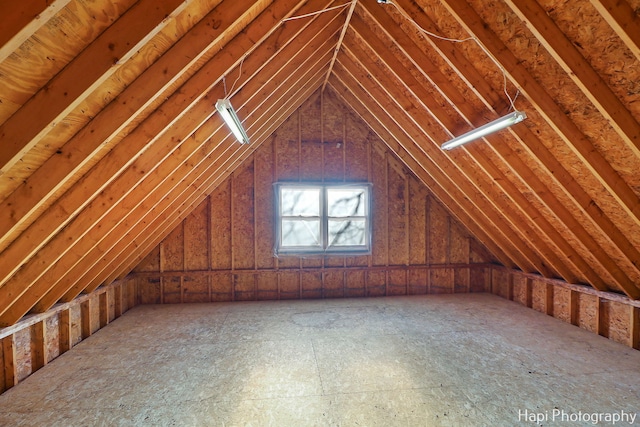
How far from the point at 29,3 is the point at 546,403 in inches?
162

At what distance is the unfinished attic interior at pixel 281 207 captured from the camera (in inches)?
69.0

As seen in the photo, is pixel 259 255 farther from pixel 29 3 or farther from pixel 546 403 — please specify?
pixel 29 3

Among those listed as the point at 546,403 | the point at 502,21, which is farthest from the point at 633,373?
the point at 502,21

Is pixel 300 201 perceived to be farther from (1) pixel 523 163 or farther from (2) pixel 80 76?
(2) pixel 80 76

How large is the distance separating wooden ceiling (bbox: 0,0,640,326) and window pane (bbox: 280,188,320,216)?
6.02 ft

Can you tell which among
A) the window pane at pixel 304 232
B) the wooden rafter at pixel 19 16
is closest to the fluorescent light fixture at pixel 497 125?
the wooden rafter at pixel 19 16

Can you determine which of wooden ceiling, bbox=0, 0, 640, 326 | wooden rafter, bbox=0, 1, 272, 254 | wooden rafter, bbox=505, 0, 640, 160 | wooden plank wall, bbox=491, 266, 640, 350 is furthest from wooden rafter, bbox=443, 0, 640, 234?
wooden plank wall, bbox=491, 266, 640, 350

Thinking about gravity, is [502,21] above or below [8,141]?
above

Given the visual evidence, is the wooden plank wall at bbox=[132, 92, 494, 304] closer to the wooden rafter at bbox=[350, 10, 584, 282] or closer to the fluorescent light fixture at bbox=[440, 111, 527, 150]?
the wooden rafter at bbox=[350, 10, 584, 282]

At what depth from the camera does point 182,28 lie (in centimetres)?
184

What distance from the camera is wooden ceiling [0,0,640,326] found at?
1424mm

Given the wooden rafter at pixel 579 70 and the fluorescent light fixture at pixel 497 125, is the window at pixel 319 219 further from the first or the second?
the wooden rafter at pixel 579 70

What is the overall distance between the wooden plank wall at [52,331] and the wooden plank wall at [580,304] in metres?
7.09

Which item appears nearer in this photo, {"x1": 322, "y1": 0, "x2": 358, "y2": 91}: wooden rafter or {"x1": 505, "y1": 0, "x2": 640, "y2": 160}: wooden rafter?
{"x1": 505, "y1": 0, "x2": 640, "y2": 160}: wooden rafter
